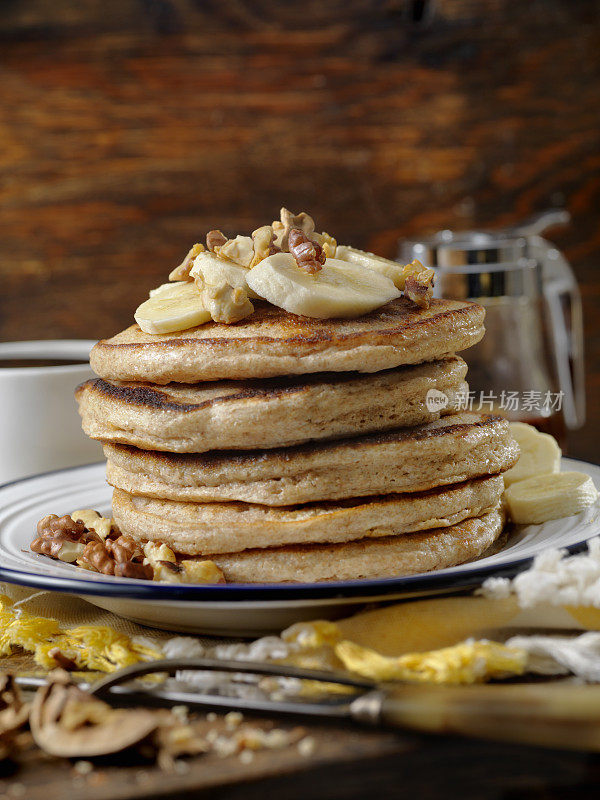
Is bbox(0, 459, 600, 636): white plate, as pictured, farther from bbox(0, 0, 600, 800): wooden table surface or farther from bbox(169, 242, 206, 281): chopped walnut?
bbox(0, 0, 600, 800): wooden table surface

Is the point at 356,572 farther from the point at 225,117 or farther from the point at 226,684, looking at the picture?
the point at 225,117

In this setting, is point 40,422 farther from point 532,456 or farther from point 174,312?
point 532,456

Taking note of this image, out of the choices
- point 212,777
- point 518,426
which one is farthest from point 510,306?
point 212,777

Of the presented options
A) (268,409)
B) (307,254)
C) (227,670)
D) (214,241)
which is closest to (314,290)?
(307,254)

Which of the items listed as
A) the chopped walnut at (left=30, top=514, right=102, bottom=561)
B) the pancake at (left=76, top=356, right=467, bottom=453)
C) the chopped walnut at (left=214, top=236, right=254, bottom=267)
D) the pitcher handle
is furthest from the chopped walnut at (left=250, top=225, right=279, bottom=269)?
the pitcher handle

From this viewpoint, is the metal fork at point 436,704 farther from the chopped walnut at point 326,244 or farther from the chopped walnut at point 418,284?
the chopped walnut at point 326,244

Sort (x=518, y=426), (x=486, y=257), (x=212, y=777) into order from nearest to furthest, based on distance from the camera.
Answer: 1. (x=212, y=777)
2. (x=518, y=426)
3. (x=486, y=257)
